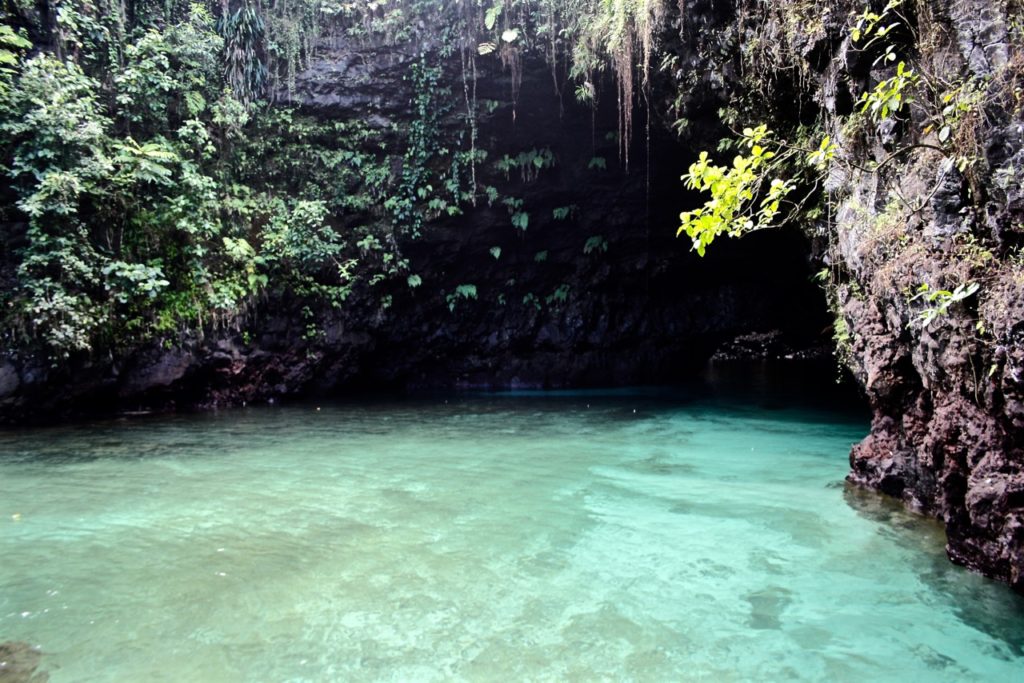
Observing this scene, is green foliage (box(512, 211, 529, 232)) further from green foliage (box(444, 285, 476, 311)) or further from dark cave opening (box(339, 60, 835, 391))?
green foliage (box(444, 285, 476, 311))

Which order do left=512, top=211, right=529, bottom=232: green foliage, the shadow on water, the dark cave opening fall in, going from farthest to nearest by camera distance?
left=512, top=211, right=529, bottom=232: green foliage
the dark cave opening
the shadow on water

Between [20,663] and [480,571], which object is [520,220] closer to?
[480,571]

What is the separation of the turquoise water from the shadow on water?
0.02m

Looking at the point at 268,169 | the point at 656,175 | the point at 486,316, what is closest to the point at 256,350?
the point at 268,169

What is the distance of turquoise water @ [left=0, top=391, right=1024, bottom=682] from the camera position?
322 centimetres

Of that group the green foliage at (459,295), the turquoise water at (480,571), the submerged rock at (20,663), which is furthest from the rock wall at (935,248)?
the green foliage at (459,295)

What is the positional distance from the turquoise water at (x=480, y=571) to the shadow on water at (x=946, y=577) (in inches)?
0.6

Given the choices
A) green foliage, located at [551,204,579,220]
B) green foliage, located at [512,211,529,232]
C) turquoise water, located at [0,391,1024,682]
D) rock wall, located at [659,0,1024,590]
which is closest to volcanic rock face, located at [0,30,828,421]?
green foliage, located at [551,204,579,220]

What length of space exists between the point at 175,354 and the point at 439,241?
570 cm

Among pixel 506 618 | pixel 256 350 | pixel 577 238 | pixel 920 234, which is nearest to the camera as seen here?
pixel 506 618

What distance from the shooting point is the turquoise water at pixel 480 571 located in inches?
→ 127

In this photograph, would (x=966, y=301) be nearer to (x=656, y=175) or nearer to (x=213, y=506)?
(x=213, y=506)

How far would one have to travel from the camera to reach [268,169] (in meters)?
13.3

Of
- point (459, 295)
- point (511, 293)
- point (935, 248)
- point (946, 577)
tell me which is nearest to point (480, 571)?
point (946, 577)
